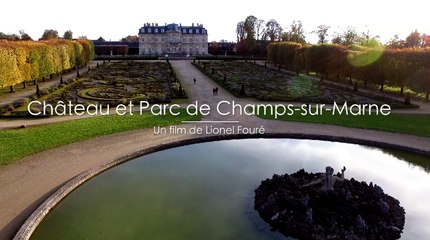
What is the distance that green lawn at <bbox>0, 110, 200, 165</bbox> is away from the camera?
19.4m

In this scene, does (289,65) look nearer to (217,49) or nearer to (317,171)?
(317,171)

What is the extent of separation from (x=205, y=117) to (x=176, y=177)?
10.7m

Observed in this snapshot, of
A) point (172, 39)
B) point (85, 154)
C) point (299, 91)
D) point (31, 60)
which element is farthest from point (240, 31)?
point (85, 154)

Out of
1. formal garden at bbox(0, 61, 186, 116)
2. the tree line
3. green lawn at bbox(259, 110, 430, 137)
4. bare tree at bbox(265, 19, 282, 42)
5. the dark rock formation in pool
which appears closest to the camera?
the dark rock formation in pool

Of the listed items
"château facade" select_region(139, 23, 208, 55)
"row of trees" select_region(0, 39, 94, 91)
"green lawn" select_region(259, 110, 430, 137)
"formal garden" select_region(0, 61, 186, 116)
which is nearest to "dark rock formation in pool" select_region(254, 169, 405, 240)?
"green lawn" select_region(259, 110, 430, 137)

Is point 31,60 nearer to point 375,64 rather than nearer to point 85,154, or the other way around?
point 85,154

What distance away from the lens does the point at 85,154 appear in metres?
19.1

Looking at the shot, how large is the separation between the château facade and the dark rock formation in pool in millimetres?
107917

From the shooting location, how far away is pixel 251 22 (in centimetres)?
10869

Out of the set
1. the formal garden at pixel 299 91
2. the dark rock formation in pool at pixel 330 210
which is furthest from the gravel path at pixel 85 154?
the formal garden at pixel 299 91

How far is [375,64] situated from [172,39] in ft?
293

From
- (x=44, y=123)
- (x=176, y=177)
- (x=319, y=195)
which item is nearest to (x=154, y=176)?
(x=176, y=177)

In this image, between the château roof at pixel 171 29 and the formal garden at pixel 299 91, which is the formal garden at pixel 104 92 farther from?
the château roof at pixel 171 29

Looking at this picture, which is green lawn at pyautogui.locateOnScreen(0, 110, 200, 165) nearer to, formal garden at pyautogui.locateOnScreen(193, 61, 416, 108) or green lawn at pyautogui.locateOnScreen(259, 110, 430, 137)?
green lawn at pyautogui.locateOnScreen(259, 110, 430, 137)
